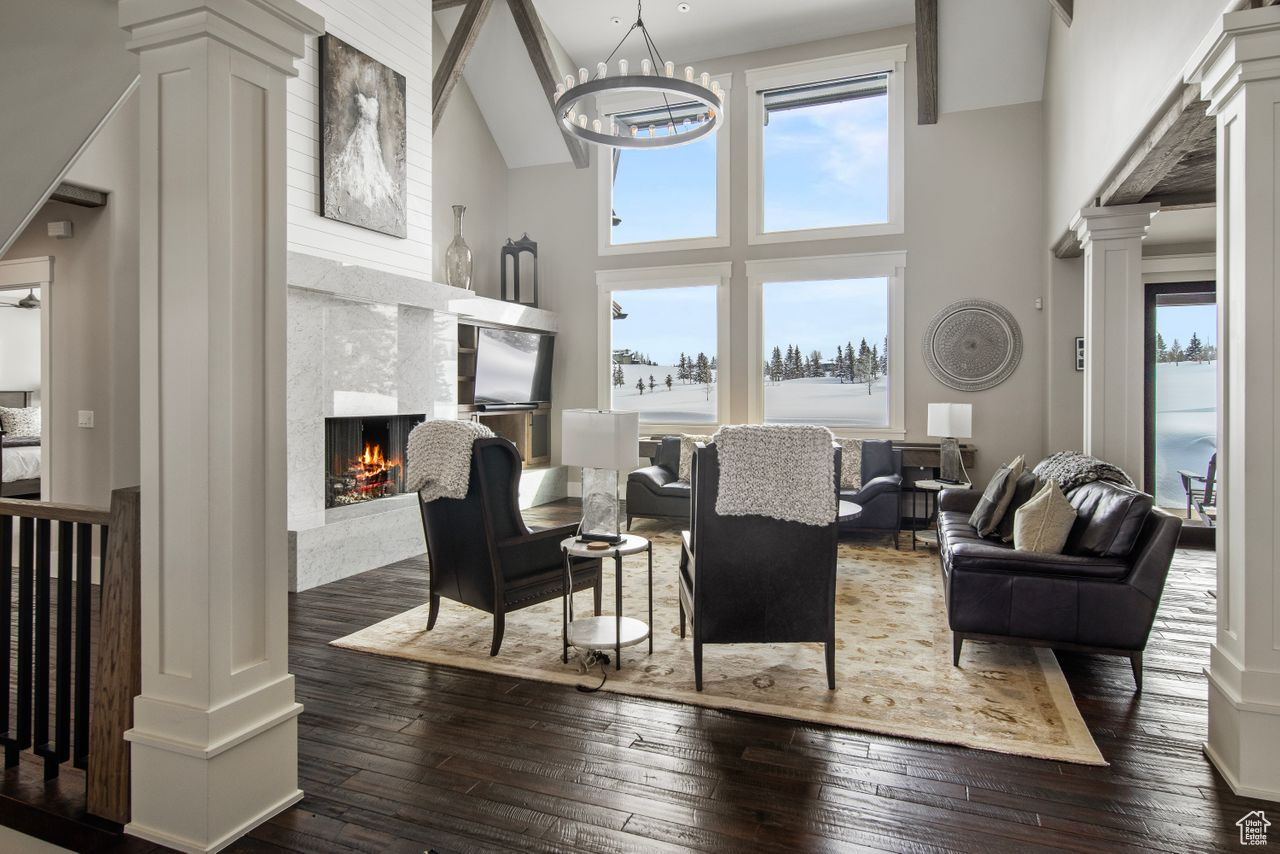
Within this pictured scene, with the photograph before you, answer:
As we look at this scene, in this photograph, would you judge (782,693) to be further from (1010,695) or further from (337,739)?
(337,739)

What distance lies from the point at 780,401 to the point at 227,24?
6427 mm

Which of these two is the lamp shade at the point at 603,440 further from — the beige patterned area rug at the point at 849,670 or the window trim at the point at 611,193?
the window trim at the point at 611,193

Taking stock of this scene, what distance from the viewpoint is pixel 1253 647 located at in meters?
2.36

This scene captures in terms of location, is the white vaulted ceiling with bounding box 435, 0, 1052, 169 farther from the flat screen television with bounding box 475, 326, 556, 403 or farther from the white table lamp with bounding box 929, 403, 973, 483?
the white table lamp with bounding box 929, 403, 973, 483

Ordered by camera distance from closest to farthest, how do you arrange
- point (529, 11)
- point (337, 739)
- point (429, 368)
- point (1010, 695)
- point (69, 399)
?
point (337, 739) < point (1010, 695) < point (69, 399) < point (429, 368) < point (529, 11)

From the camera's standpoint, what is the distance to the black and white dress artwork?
5.46m

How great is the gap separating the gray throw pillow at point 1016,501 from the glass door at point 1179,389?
3397 millimetres

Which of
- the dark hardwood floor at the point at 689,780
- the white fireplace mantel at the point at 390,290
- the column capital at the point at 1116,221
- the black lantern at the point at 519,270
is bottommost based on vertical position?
the dark hardwood floor at the point at 689,780

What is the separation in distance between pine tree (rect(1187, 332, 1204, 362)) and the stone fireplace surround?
6.88 metres

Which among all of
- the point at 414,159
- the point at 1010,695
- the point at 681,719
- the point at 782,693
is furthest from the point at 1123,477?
the point at 414,159

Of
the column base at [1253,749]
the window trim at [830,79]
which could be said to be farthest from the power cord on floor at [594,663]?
the window trim at [830,79]

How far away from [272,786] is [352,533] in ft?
10.1

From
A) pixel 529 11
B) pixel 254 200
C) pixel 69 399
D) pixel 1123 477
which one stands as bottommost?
pixel 1123 477

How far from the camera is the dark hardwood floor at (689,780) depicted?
208cm
